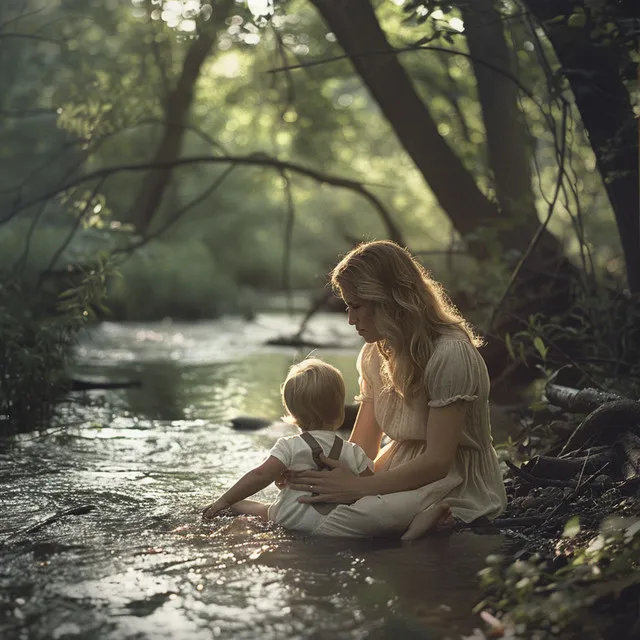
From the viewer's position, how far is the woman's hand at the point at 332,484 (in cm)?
462

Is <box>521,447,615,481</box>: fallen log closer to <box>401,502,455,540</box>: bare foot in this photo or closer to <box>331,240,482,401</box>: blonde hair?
<box>401,502,455,540</box>: bare foot

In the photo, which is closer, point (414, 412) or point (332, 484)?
point (332, 484)

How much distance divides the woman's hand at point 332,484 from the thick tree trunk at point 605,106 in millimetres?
2725

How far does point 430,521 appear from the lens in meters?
4.61

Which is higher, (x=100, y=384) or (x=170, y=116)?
(x=170, y=116)

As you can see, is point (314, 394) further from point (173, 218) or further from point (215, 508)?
point (173, 218)

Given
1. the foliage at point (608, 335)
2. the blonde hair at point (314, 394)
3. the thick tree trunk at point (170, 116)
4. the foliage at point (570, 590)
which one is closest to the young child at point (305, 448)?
the blonde hair at point (314, 394)

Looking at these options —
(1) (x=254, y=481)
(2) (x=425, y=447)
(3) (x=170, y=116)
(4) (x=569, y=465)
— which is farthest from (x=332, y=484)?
(3) (x=170, y=116)

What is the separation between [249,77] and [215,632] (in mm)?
17815

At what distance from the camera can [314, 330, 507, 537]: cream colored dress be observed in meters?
4.55

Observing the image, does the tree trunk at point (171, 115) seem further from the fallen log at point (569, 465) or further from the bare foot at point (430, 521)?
the bare foot at point (430, 521)

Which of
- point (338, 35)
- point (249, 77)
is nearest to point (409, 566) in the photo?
point (338, 35)

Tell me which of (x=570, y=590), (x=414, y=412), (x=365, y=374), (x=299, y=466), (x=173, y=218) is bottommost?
(x=570, y=590)

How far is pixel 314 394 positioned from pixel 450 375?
61 centimetres
